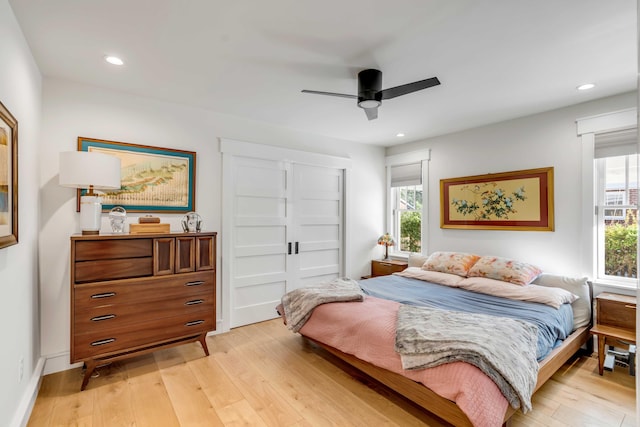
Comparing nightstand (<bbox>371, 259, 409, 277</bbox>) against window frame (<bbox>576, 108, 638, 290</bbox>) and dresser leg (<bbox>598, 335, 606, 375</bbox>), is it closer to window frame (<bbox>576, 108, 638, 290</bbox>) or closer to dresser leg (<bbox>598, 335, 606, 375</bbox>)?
window frame (<bbox>576, 108, 638, 290</bbox>)

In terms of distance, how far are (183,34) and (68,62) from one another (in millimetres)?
1154

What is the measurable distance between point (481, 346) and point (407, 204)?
3493mm

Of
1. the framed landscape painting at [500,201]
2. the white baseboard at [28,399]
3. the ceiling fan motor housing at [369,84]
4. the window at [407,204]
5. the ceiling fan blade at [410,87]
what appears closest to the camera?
the white baseboard at [28,399]

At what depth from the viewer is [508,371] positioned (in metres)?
1.75

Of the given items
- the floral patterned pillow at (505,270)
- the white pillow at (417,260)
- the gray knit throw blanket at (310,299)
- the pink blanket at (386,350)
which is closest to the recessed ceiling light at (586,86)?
the floral patterned pillow at (505,270)

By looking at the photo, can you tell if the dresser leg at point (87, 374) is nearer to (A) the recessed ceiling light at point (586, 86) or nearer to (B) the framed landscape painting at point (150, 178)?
(B) the framed landscape painting at point (150, 178)

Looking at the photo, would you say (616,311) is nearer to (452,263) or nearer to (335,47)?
(452,263)

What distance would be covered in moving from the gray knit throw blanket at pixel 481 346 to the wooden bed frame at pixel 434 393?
0.17 m

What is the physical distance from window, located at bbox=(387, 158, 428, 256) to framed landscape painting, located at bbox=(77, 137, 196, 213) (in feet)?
10.6

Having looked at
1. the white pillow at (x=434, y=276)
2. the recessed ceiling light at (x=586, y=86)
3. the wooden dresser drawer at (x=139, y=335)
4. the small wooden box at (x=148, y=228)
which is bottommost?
the wooden dresser drawer at (x=139, y=335)

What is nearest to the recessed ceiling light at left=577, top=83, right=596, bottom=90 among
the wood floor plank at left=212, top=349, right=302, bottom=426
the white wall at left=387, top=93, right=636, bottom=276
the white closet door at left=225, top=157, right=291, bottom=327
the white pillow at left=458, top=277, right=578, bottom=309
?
the white wall at left=387, top=93, right=636, bottom=276

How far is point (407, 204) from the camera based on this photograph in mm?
5164

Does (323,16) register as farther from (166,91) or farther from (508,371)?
(508,371)

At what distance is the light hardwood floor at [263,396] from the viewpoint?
208 cm
